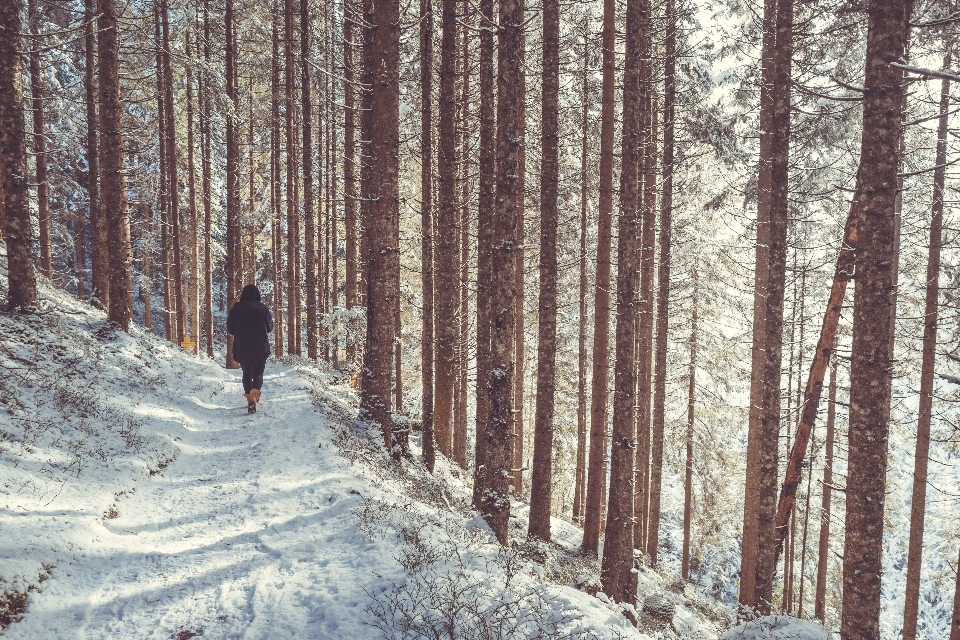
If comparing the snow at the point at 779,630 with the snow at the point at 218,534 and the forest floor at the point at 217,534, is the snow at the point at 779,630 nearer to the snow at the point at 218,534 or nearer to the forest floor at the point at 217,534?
the snow at the point at 218,534

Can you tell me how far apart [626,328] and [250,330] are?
316 inches

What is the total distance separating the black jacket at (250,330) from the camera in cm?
1100

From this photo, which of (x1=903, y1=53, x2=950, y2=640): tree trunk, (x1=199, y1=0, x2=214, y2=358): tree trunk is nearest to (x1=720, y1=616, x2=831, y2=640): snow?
(x1=903, y1=53, x2=950, y2=640): tree trunk

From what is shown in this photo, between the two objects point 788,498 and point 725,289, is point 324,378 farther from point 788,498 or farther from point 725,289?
point 725,289

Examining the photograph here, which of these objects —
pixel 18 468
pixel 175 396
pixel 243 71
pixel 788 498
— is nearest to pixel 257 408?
pixel 175 396

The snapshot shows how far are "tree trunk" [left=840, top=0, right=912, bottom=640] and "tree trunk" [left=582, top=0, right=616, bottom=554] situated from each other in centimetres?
472

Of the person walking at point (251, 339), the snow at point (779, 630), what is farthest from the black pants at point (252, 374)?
the snow at point (779, 630)

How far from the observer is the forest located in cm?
716

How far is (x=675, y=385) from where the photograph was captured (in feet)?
74.5

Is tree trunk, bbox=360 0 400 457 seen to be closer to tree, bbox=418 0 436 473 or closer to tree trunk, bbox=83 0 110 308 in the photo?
tree, bbox=418 0 436 473

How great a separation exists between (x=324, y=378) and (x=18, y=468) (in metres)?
12.2

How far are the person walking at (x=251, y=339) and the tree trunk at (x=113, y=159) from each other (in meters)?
3.53

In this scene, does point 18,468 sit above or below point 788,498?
above

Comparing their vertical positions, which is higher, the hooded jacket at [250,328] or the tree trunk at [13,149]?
the tree trunk at [13,149]
